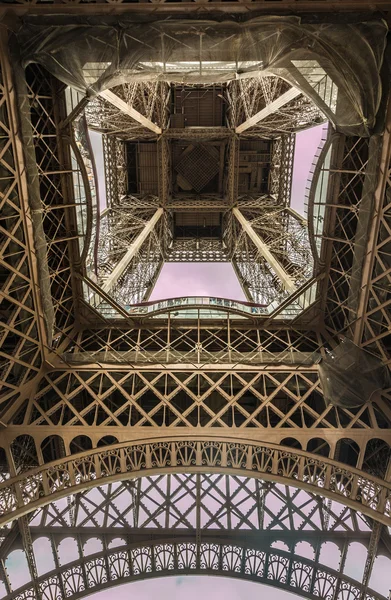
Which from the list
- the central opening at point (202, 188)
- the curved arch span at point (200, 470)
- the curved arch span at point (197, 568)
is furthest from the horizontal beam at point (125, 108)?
the curved arch span at point (197, 568)

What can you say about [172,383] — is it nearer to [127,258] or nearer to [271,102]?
[127,258]

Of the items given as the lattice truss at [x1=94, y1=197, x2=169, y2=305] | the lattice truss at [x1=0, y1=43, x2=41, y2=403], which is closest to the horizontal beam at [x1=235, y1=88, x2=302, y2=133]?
the lattice truss at [x1=94, y1=197, x2=169, y2=305]

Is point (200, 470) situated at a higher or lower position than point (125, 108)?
lower

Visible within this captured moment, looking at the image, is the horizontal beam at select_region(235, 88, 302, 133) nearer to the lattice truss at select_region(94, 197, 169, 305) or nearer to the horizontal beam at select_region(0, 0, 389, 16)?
the horizontal beam at select_region(0, 0, 389, 16)

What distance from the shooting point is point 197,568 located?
16453 mm

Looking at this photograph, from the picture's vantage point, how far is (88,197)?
15.2 m

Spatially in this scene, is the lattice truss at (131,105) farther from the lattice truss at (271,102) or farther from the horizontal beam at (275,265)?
the horizontal beam at (275,265)

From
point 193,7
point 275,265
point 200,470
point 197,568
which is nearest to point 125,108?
point 193,7

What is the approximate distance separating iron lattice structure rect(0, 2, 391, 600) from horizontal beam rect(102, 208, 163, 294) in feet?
1.45

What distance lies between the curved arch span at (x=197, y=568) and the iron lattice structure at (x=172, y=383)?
52 mm

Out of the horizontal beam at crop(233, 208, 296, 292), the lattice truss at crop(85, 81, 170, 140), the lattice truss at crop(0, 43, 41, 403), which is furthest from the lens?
the lattice truss at crop(85, 81, 170, 140)

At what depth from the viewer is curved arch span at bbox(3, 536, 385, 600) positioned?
15.8 meters

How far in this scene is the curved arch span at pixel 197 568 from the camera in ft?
51.7

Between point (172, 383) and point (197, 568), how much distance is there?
7.00m
